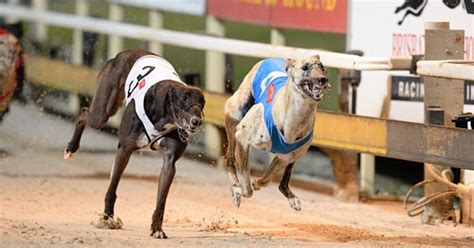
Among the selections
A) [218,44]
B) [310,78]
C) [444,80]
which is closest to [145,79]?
[310,78]

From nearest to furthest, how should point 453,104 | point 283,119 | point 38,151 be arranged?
point 283,119 < point 453,104 < point 38,151

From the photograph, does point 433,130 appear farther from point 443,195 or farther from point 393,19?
point 393,19

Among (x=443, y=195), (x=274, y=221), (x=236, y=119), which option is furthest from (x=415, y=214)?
(x=236, y=119)

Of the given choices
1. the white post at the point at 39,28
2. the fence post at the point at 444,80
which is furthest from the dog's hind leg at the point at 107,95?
the white post at the point at 39,28

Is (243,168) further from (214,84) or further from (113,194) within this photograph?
(214,84)

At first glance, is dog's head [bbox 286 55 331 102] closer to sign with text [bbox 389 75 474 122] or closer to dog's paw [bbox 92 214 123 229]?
dog's paw [bbox 92 214 123 229]

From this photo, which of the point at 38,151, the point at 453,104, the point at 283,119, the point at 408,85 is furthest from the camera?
the point at 38,151

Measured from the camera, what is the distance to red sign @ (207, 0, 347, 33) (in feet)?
32.5

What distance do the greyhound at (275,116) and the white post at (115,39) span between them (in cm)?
530

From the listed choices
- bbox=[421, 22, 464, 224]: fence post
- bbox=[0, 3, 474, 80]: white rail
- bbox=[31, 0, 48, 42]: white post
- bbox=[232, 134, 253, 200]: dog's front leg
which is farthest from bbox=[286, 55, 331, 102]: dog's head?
bbox=[31, 0, 48, 42]: white post

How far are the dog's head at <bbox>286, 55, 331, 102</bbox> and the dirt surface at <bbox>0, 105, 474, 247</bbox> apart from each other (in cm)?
84

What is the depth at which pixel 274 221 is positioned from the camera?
845cm

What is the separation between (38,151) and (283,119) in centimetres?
479

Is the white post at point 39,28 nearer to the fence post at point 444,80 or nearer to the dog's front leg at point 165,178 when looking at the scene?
the fence post at point 444,80
